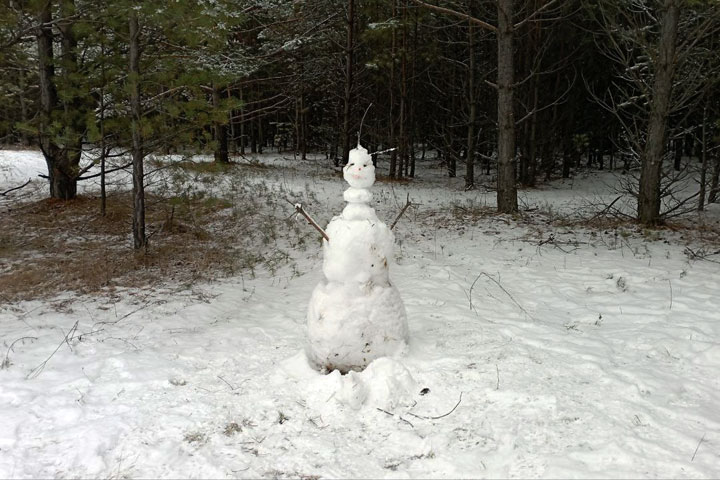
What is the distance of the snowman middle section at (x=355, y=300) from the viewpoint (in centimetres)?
376

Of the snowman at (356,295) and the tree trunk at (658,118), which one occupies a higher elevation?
the tree trunk at (658,118)

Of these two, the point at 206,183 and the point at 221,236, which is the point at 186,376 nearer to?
the point at 221,236

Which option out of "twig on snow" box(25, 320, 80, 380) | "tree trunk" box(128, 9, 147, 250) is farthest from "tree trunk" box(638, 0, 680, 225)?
"twig on snow" box(25, 320, 80, 380)

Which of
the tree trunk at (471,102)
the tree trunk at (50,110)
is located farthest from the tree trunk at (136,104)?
the tree trunk at (471,102)

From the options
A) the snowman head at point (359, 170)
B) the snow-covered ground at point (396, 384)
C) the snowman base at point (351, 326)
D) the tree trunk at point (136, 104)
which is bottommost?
the snow-covered ground at point (396, 384)

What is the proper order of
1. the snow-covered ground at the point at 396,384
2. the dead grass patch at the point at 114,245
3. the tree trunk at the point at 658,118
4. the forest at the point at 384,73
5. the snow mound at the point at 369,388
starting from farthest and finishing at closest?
the tree trunk at the point at 658,118
the forest at the point at 384,73
the dead grass patch at the point at 114,245
the snow mound at the point at 369,388
the snow-covered ground at the point at 396,384

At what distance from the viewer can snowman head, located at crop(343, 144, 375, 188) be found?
387 centimetres

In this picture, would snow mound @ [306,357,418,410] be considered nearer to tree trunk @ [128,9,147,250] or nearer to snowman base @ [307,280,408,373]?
snowman base @ [307,280,408,373]

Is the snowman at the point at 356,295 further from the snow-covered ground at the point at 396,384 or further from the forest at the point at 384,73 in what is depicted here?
the forest at the point at 384,73

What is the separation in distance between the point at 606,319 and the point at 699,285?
6.03ft

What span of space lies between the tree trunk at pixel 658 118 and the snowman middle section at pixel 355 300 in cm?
754

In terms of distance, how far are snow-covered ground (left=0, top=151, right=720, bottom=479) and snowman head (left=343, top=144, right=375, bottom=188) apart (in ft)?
5.01

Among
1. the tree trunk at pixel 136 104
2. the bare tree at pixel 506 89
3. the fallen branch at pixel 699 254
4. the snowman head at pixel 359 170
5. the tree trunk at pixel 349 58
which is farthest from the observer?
the tree trunk at pixel 349 58

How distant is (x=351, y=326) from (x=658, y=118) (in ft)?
27.0
